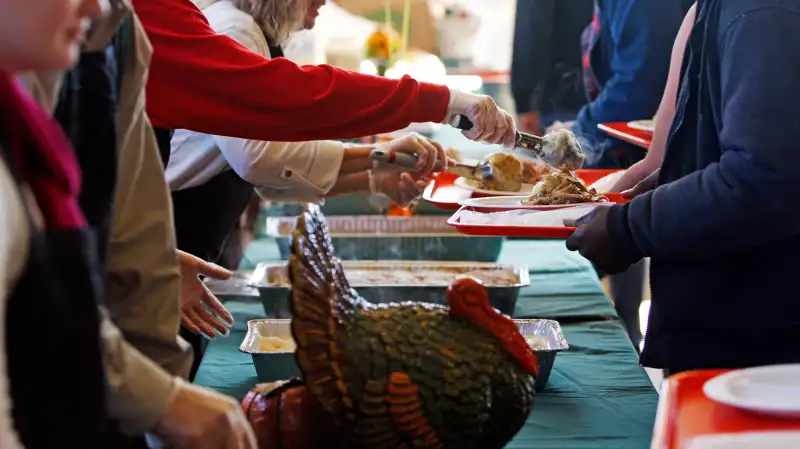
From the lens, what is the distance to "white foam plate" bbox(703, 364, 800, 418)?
0.79m

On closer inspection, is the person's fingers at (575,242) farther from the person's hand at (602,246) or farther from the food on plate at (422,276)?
the food on plate at (422,276)

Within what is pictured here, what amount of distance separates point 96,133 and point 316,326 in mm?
254

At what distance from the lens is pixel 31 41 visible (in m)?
0.55

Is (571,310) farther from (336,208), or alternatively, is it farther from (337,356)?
(337,356)

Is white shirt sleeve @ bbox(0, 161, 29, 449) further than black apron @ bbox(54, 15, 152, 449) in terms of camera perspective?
No

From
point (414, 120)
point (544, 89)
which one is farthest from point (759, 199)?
point (544, 89)

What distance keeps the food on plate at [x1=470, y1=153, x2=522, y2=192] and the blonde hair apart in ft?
1.61

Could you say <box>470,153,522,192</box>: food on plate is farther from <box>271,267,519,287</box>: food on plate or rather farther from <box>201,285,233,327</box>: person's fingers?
<box>201,285,233,327</box>: person's fingers

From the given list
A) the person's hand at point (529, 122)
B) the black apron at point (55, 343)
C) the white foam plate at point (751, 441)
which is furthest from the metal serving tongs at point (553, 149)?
the person's hand at point (529, 122)

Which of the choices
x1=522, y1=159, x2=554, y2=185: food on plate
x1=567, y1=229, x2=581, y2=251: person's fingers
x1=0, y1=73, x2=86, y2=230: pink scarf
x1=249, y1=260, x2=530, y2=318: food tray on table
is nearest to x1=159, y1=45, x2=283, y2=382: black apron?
x1=249, y1=260, x2=530, y2=318: food tray on table

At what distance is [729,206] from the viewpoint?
96 cm

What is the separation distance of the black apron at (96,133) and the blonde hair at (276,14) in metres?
1.06

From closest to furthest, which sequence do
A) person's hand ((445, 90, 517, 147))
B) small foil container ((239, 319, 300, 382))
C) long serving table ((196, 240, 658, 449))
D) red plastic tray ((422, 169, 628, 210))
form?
long serving table ((196, 240, 658, 449)) < small foil container ((239, 319, 300, 382)) < person's hand ((445, 90, 517, 147)) < red plastic tray ((422, 169, 628, 210))

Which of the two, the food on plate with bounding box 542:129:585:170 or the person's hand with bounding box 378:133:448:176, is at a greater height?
the food on plate with bounding box 542:129:585:170
